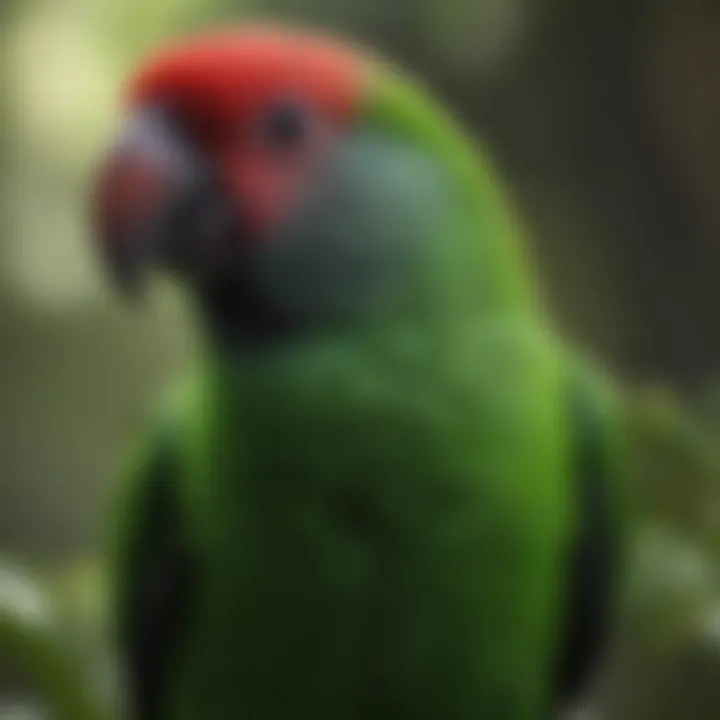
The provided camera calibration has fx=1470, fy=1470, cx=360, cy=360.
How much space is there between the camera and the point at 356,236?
71 cm

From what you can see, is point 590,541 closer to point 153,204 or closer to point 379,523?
point 379,523

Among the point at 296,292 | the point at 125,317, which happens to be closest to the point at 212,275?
the point at 296,292

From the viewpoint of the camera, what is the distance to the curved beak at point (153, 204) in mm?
660

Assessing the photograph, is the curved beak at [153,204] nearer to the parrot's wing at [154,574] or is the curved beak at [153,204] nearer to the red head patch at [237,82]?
the red head patch at [237,82]

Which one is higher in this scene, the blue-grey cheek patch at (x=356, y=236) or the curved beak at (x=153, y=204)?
the blue-grey cheek patch at (x=356, y=236)

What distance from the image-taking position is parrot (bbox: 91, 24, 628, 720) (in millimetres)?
686

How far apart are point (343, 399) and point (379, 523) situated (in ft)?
0.20

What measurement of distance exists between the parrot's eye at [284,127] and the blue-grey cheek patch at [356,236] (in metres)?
0.02

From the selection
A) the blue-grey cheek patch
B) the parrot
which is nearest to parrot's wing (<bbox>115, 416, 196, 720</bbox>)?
the parrot

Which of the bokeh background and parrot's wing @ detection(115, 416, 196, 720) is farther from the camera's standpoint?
the bokeh background

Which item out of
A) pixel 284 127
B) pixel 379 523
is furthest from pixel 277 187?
pixel 379 523

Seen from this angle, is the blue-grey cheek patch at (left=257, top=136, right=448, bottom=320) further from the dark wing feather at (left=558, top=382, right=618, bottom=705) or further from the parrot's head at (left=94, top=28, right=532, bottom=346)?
the dark wing feather at (left=558, top=382, right=618, bottom=705)

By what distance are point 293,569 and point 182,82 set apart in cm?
24

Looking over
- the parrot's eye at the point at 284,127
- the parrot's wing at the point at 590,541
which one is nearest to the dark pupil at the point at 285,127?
the parrot's eye at the point at 284,127
